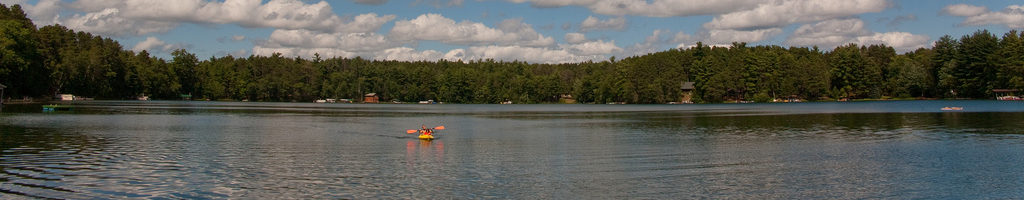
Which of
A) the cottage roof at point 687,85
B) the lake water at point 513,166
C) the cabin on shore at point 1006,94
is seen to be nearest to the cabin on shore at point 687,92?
the cottage roof at point 687,85

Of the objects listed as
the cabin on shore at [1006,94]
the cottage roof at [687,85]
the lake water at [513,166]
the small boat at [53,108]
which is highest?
the cottage roof at [687,85]

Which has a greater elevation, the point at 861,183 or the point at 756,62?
the point at 756,62

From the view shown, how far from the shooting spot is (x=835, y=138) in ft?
133

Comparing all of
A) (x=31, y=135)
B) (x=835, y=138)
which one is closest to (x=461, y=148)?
(x=835, y=138)

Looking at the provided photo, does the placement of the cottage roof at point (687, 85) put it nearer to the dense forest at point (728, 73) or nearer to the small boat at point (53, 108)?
the dense forest at point (728, 73)

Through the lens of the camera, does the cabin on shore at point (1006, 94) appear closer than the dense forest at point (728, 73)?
Yes

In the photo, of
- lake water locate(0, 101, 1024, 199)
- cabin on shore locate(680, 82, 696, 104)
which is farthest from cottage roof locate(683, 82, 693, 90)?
lake water locate(0, 101, 1024, 199)

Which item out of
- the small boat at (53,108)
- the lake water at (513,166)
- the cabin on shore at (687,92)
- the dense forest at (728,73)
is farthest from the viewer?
the cabin on shore at (687,92)

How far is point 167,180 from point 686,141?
25.7 m

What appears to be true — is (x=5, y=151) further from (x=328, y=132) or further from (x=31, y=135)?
(x=328, y=132)

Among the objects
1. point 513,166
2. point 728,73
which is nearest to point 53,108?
point 513,166

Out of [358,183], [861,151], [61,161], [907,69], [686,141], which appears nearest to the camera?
[358,183]

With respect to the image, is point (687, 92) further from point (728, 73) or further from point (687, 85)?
point (728, 73)

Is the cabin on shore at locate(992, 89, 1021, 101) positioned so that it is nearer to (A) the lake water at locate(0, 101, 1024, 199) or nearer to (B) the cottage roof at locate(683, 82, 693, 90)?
(B) the cottage roof at locate(683, 82, 693, 90)
